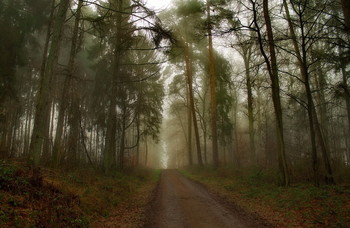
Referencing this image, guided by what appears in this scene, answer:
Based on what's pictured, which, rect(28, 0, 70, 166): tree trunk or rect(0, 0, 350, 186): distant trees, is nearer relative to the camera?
rect(28, 0, 70, 166): tree trunk

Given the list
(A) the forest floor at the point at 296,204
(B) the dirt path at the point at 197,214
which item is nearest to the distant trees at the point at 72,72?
(B) the dirt path at the point at 197,214

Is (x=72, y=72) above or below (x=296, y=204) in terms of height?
above

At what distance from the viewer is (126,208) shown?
7367mm

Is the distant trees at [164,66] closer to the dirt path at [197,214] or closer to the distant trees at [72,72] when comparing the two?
the distant trees at [72,72]

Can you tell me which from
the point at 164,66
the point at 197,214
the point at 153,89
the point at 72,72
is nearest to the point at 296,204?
the point at 197,214

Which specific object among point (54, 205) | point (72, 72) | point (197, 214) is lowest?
point (197, 214)

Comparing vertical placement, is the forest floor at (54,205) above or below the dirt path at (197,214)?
above

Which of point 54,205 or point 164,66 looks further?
point 164,66

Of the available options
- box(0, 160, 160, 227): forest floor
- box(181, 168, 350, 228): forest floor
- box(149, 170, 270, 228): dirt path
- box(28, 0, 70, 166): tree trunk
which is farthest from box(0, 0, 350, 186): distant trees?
box(149, 170, 270, 228): dirt path

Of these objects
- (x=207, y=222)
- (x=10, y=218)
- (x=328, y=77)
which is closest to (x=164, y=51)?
(x=207, y=222)

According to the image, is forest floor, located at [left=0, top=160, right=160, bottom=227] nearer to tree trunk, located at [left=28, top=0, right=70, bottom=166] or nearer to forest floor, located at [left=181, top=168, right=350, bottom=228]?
tree trunk, located at [left=28, top=0, right=70, bottom=166]

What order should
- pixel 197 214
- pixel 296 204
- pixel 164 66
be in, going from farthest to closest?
pixel 164 66
pixel 296 204
pixel 197 214

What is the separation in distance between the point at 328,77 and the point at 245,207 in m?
13.8

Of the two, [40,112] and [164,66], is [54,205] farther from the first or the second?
[164,66]
